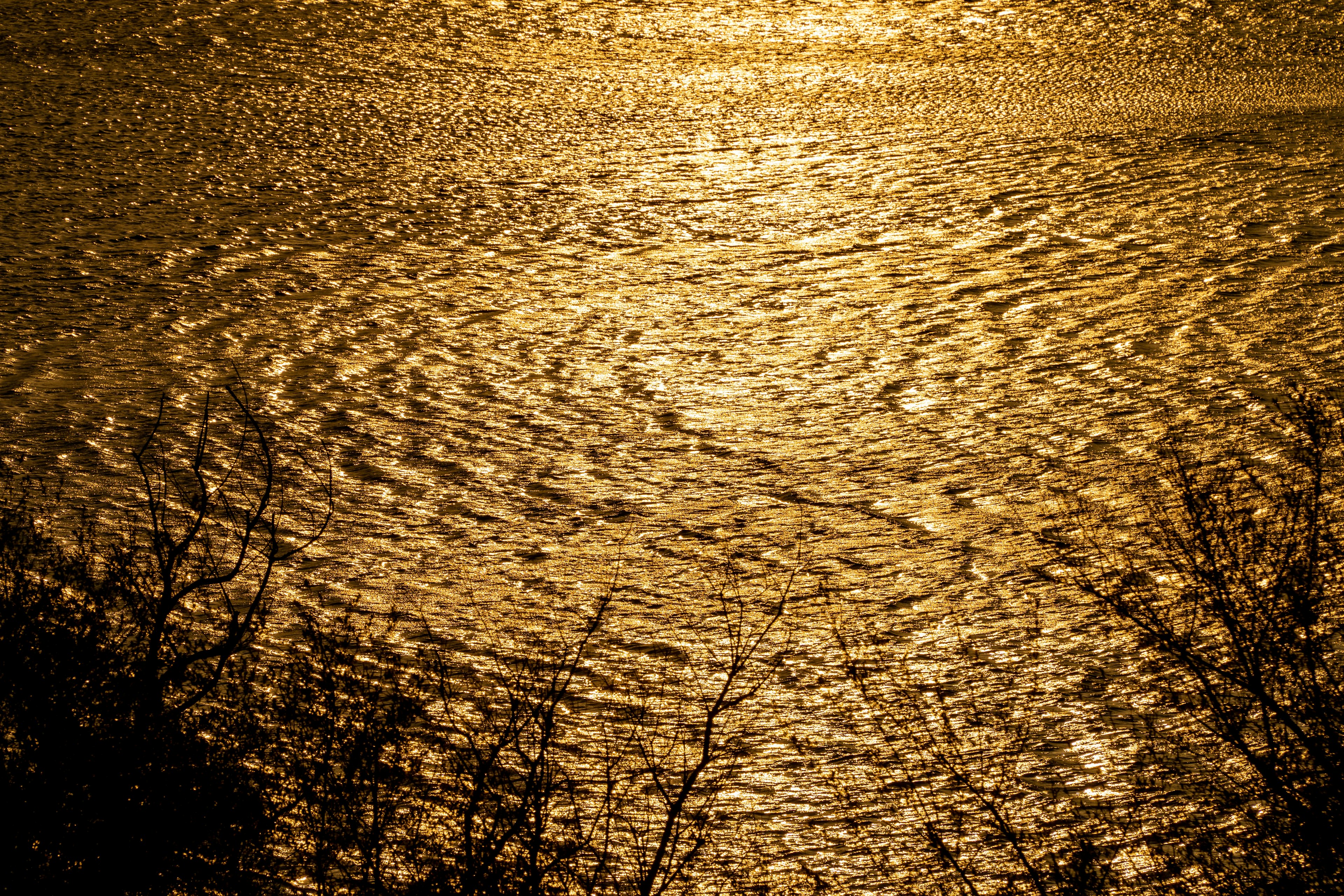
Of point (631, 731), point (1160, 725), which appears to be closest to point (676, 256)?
point (631, 731)

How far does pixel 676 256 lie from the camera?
195 inches

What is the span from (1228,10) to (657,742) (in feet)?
20.5

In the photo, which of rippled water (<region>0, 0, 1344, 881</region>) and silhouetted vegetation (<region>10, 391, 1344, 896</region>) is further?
rippled water (<region>0, 0, 1344, 881</region>)

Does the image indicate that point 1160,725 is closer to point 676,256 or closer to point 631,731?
point 631,731

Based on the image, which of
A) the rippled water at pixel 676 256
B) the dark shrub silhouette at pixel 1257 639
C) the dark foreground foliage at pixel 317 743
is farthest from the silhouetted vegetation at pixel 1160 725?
the dark foreground foliage at pixel 317 743

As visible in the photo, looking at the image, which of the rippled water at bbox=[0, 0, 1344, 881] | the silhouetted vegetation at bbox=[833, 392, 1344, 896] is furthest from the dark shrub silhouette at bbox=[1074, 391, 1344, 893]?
the rippled water at bbox=[0, 0, 1344, 881]

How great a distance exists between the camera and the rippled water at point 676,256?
3455 mm

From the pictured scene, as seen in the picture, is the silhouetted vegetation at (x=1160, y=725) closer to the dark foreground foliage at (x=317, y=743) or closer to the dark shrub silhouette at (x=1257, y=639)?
the dark shrub silhouette at (x=1257, y=639)

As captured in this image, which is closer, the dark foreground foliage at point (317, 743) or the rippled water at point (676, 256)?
the dark foreground foliage at point (317, 743)

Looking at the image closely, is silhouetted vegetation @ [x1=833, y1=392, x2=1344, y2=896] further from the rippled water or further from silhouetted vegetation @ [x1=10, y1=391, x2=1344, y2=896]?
the rippled water

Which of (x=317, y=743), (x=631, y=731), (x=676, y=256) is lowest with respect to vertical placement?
(x=631, y=731)

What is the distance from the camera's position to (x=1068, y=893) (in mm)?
1722

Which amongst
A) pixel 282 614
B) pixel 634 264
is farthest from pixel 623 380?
pixel 282 614

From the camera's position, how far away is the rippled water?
3.46 meters
